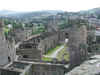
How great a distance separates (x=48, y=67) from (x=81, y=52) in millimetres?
5884

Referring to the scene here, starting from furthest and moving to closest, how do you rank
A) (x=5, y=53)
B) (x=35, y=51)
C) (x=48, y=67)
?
(x=35, y=51) → (x=5, y=53) → (x=48, y=67)

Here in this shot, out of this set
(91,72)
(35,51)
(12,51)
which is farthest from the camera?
(35,51)

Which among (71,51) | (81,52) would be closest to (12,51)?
(71,51)

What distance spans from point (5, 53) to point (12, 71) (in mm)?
3365

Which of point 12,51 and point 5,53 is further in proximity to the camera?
point 12,51

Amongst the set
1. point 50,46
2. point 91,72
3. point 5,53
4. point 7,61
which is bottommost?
point 50,46

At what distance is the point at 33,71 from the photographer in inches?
505

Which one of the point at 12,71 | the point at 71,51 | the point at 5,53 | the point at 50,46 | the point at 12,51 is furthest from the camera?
the point at 50,46

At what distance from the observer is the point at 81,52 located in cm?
1652

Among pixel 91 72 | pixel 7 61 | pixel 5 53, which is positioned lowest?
pixel 7 61

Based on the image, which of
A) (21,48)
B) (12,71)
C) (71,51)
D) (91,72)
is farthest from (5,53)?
(91,72)

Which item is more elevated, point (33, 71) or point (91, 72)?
point (91, 72)

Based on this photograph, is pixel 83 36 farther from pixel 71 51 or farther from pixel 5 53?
pixel 5 53

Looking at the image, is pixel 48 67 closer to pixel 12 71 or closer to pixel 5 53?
pixel 12 71
